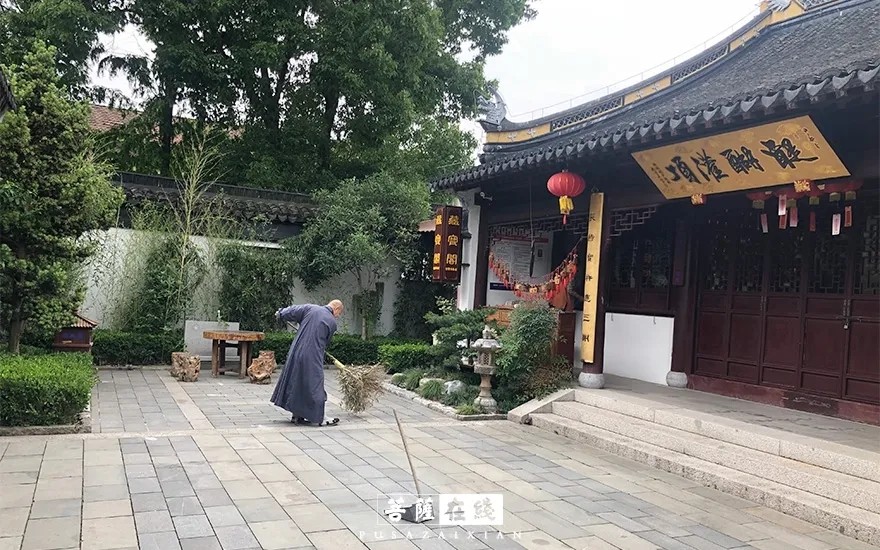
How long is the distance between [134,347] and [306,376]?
4816 mm

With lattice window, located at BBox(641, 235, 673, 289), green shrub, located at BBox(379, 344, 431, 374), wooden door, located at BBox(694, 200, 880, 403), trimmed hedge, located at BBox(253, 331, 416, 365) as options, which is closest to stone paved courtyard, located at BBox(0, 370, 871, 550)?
wooden door, located at BBox(694, 200, 880, 403)

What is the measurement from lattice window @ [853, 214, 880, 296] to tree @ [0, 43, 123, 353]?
7.47 meters

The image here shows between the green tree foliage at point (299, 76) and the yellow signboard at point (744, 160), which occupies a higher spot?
the green tree foliage at point (299, 76)

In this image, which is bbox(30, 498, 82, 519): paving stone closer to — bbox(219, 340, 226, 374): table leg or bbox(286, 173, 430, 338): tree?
bbox(219, 340, 226, 374): table leg

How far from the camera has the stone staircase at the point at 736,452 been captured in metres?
4.45

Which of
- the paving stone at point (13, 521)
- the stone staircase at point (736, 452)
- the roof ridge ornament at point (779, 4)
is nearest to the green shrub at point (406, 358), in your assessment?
the stone staircase at point (736, 452)

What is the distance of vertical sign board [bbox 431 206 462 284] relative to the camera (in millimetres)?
10438

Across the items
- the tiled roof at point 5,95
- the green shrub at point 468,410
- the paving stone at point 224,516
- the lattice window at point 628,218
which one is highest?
the tiled roof at point 5,95

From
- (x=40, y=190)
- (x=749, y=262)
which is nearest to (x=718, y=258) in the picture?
(x=749, y=262)

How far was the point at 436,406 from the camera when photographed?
25.8 feet

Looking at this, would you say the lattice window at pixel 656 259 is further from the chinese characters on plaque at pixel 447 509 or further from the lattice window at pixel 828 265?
the chinese characters on plaque at pixel 447 509

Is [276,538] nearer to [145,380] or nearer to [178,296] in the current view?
[145,380]

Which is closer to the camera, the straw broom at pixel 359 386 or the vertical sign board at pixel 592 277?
the straw broom at pixel 359 386

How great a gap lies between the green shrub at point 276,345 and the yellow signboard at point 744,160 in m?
6.33
